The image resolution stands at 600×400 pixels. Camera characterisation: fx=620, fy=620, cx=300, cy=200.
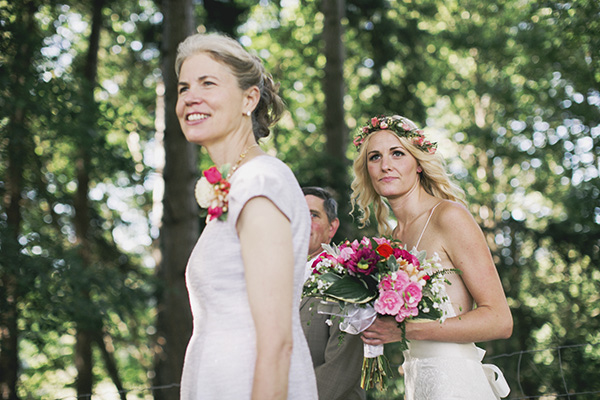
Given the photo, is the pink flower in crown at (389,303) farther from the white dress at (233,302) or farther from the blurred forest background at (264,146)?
the blurred forest background at (264,146)

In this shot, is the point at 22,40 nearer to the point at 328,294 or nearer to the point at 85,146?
the point at 85,146

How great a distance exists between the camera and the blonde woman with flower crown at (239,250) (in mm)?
1806

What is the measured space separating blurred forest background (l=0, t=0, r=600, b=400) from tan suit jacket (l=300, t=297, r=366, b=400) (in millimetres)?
1336

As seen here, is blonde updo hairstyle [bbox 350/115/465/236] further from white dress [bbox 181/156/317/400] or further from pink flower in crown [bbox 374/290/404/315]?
white dress [bbox 181/156/317/400]

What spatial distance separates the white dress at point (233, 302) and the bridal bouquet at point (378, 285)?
1.11m

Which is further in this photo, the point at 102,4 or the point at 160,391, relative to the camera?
the point at 102,4

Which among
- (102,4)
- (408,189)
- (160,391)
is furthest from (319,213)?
(102,4)

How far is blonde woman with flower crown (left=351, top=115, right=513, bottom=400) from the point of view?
3191mm

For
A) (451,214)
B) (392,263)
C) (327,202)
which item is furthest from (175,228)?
(392,263)

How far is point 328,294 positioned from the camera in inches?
124

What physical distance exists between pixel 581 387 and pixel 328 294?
9.17 metres

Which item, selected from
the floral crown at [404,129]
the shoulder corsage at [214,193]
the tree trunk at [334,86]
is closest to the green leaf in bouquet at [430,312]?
the floral crown at [404,129]

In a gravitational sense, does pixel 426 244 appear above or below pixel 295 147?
below

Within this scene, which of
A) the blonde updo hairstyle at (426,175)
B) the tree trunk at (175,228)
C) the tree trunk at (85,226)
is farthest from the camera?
the tree trunk at (85,226)
